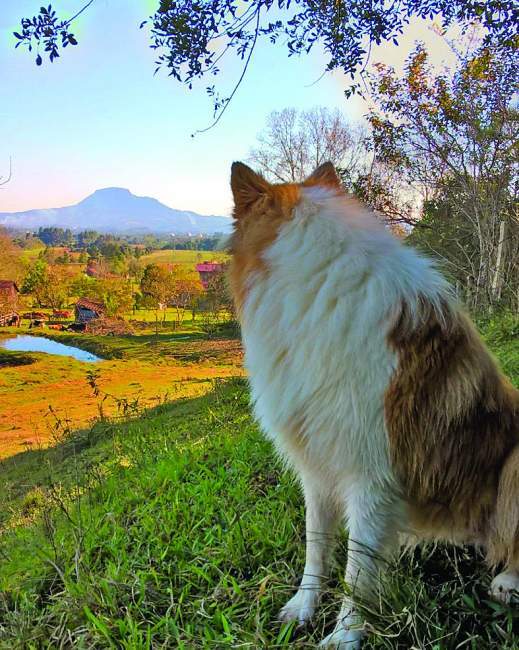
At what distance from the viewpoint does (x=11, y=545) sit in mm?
3287

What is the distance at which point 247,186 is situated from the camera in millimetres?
1774

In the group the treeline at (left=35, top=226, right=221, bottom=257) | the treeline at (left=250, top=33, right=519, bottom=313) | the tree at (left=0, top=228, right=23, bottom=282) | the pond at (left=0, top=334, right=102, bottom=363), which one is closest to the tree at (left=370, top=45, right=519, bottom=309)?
the treeline at (left=250, top=33, right=519, bottom=313)

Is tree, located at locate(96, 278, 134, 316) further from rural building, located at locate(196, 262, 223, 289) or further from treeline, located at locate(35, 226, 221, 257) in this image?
rural building, located at locate(196, 262, 223, 289)

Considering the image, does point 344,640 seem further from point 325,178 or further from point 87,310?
point 87,310

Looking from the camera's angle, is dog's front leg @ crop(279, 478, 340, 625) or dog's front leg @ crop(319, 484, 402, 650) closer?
dog's front leg @ crop(319, 484, 402, 650)

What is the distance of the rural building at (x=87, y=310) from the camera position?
2838 centimetres

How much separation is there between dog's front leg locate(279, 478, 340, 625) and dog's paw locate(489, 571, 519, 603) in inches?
23.1

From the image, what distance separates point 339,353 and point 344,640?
3.11ft

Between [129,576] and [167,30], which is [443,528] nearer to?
[129,576]

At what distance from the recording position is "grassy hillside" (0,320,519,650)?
1.57m

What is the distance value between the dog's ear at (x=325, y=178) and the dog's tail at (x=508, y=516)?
1.19 metres

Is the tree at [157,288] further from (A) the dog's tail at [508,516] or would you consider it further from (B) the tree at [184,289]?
(A) the dog's tail at [508,516]

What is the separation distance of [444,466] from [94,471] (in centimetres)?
299

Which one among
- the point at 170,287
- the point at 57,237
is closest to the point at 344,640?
the point at 170,287
